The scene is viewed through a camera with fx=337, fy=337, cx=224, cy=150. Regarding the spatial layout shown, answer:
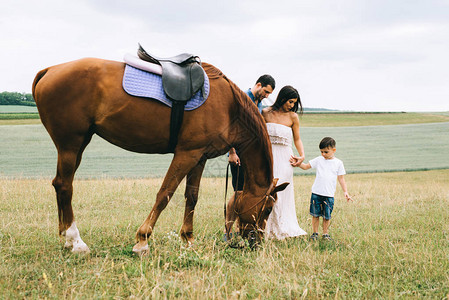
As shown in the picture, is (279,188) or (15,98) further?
(15,98)

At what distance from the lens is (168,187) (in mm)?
3738

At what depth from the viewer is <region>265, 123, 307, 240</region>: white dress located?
198 inches

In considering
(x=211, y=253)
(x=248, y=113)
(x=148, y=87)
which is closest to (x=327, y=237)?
(x=211, y=253)

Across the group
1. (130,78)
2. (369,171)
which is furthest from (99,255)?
(369,171)

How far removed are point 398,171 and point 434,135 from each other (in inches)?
630

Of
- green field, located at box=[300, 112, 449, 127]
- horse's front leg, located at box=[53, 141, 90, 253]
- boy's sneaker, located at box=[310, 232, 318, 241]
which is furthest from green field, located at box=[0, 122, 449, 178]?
boy's sneaker, located at box=[310, 232, 318, 241]

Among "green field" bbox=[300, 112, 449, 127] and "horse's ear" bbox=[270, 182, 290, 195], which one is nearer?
"horse's ear" bbox=[270, 182, 290, 195]

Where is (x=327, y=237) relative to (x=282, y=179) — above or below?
below

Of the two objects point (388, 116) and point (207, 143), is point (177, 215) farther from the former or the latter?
point (388, 116)

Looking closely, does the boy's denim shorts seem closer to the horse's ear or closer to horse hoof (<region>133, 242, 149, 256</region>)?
the horse's ear

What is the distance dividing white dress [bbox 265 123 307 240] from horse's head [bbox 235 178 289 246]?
895mm

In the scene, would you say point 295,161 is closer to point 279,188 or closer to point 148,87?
point 279,188

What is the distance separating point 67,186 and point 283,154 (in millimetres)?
2987

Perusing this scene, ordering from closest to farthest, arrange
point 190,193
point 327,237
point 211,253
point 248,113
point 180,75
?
1. point 180,75
2. point 211,253
3. point 248,113
4. point 190,193
5. point 327,237
